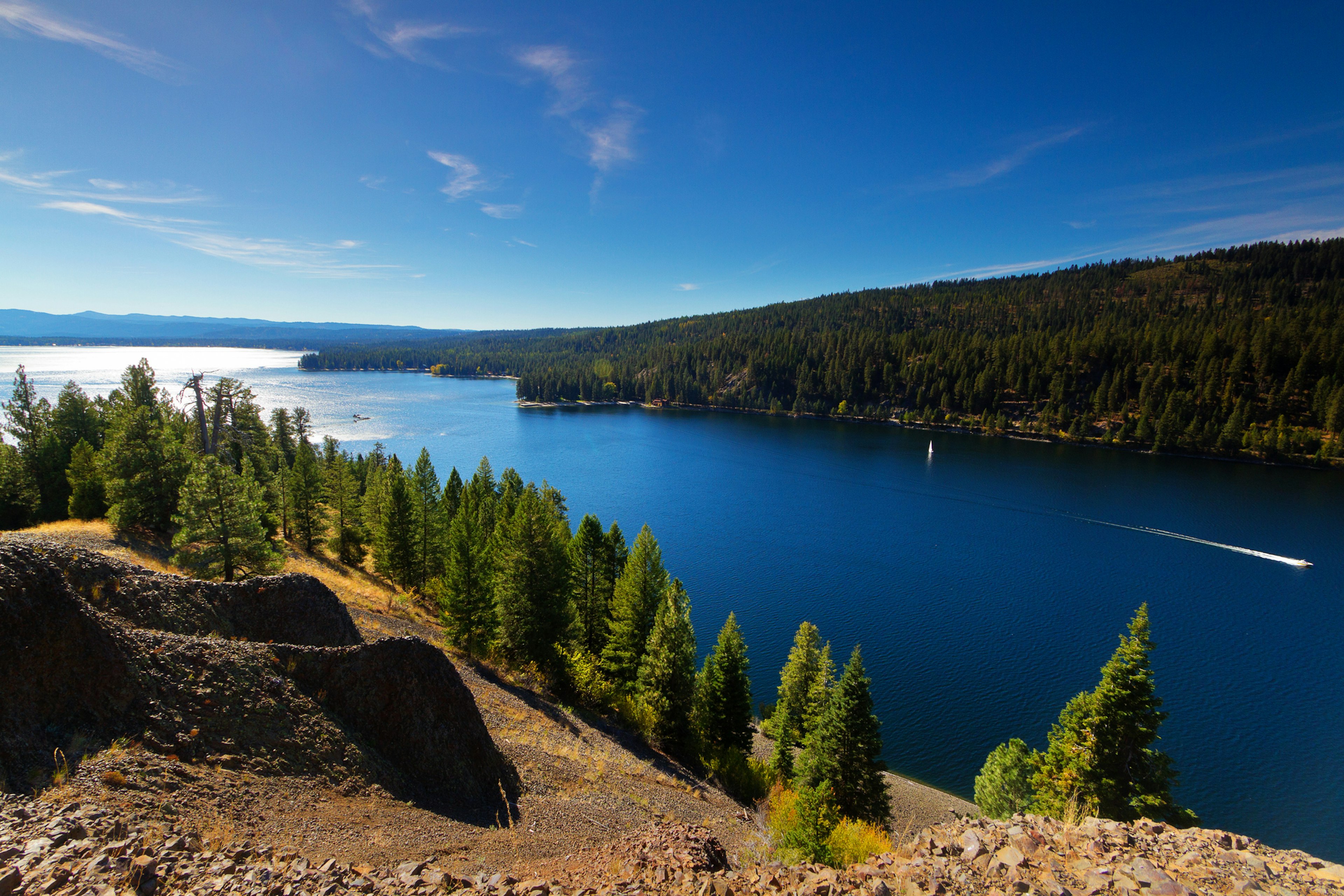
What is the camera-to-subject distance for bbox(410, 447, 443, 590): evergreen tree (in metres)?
37.6

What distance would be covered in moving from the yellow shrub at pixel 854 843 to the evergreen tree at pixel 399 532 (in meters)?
30.5

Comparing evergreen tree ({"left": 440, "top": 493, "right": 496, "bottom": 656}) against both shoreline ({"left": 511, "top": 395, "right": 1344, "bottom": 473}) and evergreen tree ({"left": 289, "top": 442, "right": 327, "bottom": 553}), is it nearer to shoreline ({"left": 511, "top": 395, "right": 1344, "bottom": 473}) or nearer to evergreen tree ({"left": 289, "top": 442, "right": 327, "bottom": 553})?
evergreen tree ({"left": 289, "top": 442, "right": 327, "bottom": 553})

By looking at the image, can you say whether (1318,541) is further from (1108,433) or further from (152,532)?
(152,532)

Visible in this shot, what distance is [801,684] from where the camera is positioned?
2650 centimetres

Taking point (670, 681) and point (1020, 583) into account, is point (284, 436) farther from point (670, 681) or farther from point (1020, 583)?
point (1020, 583)

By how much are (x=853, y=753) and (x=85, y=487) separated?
43399 mm

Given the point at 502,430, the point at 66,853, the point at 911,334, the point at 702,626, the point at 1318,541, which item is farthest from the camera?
the point at 911,334

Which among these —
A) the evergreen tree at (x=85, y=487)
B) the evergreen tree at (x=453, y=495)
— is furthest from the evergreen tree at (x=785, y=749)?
the evergreen tree at (x=85, y=487)

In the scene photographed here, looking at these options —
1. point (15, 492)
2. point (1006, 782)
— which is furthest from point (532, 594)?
point (15, 492)

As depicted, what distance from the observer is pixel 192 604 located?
14.3 meters

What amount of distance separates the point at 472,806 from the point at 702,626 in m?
27.0

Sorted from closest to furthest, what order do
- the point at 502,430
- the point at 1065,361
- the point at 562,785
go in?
the point at 562,785 → the point at 502,430 → the point at 1065,361

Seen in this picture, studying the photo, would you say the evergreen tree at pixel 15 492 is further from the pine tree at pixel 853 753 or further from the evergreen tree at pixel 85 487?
the pine tree at pixel 853 753

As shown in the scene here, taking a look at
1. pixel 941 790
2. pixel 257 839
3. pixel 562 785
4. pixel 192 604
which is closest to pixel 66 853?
pixel 257 839
